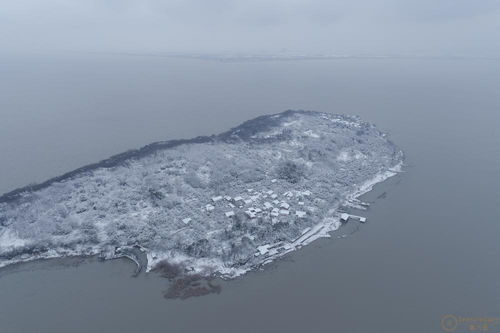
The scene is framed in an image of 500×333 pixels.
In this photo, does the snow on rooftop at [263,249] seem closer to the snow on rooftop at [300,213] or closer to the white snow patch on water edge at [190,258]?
the white snow patch on water edge at [190,258]

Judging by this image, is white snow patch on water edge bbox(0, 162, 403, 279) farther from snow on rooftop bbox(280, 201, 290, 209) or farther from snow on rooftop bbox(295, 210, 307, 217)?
snow on rooftop bbox(280, 201, 290, 209)

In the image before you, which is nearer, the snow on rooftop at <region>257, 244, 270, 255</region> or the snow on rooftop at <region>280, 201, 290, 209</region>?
the snow on rooftop at <region>257, 244, 270, 255</region>

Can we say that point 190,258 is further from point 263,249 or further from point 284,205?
point 284,205

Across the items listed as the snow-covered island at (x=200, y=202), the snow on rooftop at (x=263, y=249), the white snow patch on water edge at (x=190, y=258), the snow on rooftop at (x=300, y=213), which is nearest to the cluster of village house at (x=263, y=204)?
the snow on rooftop at (x=300, y=213)

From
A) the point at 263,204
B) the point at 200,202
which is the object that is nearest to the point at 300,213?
the point at 263,204

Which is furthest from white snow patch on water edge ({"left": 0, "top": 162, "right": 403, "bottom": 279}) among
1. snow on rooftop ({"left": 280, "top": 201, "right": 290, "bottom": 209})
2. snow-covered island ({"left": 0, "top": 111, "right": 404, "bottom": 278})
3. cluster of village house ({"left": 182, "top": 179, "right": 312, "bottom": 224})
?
snow on rooftop ({"left": 280, "top": 201, "right": 290, "bottom": 209})

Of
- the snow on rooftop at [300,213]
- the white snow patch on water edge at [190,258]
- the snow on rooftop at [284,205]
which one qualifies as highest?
the snow on rooftop at [284,205]
